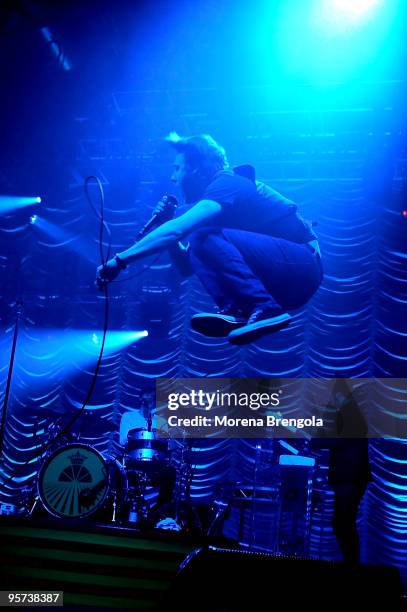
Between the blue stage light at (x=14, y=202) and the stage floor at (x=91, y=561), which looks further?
the blue stage light at (x=14, y=202)

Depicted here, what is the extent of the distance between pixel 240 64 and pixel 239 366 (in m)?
3.30

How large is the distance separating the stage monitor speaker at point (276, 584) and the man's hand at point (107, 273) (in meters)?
5.10

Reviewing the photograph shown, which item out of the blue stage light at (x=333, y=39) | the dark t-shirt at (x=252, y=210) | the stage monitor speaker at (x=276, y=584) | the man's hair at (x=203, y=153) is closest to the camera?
the stage monitor speaker at (x=276, y=584)

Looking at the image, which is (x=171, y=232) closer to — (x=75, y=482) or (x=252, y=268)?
(x=252, y=268)

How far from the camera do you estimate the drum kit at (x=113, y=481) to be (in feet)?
16.6

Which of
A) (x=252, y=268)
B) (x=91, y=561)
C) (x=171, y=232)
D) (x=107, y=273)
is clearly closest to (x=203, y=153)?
(x=171, y=232)

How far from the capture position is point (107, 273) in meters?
6.97

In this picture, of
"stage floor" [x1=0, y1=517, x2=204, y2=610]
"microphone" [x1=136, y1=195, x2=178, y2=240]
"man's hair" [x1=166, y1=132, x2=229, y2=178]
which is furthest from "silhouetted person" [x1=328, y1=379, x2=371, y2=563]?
"man's hair" [x1=166, y1=132, x2=229, y2=178]

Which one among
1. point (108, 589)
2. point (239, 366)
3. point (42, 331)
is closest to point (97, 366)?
point (42, 331)

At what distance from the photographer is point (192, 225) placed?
6.40 meters

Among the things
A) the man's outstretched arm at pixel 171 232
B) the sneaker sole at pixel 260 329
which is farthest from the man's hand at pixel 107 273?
the sneaker sole at pixel 260 329

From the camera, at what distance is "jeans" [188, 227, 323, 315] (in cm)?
625

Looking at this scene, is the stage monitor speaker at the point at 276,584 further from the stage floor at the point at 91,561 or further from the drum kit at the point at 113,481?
the drum kit at the point at 113,481

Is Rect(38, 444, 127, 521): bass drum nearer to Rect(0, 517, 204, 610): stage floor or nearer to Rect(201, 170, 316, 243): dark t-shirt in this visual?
Rect(0, 517, 204, 610): stage floor
